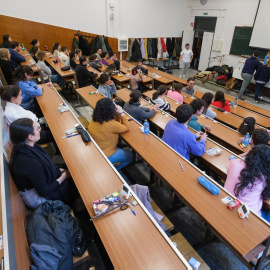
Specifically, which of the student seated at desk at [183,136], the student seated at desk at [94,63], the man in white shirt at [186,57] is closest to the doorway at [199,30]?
the man in white shirt at [186,57]

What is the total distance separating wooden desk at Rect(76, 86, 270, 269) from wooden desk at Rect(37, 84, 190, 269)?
18.3 inches

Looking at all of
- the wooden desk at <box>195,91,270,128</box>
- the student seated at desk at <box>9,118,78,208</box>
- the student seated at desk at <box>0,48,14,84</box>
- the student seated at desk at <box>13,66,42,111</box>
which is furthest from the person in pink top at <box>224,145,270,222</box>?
the student seated at desk at <box>0,48,14,84</box>

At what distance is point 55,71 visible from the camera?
252 inches

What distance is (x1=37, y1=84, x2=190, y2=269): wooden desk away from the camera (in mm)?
1436

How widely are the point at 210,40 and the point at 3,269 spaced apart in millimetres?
10535

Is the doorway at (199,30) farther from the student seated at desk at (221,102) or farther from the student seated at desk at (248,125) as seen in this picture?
the student seated at desk at (248,125)

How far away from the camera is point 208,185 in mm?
2035

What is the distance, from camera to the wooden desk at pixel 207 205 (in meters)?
1.59

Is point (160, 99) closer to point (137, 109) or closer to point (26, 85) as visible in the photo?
point (137, 109)

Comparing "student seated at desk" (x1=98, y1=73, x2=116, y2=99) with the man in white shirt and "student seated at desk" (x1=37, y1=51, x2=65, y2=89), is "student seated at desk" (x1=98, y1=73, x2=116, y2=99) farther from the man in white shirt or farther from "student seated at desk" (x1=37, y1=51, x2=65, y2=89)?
the man in white shirt

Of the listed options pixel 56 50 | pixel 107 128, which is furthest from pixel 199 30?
pixel 107 128

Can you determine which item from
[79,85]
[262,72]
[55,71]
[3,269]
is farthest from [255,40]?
[3,269]

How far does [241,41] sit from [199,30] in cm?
276

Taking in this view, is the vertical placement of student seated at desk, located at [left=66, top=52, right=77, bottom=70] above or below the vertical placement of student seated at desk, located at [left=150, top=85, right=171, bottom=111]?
above
